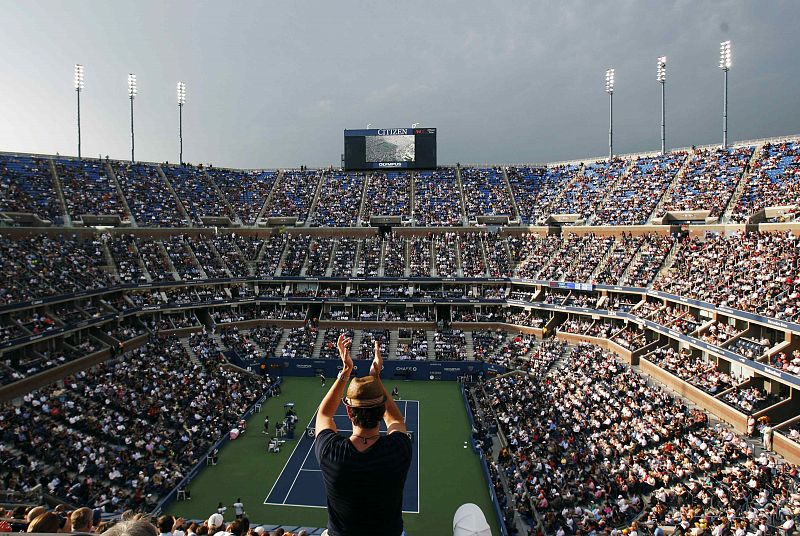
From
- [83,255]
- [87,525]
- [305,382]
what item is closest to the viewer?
[87,525]

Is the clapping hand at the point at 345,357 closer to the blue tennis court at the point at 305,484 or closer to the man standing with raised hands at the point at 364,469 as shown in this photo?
the man standing with raised hands at the point at 364,469

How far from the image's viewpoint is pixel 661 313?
35688 mm

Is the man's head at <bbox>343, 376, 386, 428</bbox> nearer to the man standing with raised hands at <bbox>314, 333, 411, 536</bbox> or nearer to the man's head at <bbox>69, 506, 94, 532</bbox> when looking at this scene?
the man standing with raised hands at <bbox>314, 333, 411, 536</bbox>

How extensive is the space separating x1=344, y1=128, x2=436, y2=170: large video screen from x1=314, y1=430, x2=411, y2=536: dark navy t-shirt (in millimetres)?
65487

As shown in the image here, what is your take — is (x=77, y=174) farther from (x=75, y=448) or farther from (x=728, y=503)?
A: (x=728, y=503)

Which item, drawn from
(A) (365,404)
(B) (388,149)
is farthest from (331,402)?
(B) (388,149)

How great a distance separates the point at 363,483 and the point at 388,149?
217 feet

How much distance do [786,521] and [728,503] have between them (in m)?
2.15

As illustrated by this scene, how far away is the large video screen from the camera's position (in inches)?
Answer: 2640

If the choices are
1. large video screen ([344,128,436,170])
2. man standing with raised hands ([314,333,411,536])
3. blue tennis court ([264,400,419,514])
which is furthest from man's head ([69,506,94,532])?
large video screen ([344,128,436,170])

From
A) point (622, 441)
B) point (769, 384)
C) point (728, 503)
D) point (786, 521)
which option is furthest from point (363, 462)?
point (769, 384)

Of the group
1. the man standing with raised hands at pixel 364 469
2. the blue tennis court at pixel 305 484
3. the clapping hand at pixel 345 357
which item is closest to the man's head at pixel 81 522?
the man standing with raised hands at pixel 364 469

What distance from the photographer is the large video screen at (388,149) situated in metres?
67.1

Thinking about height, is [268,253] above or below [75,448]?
above
